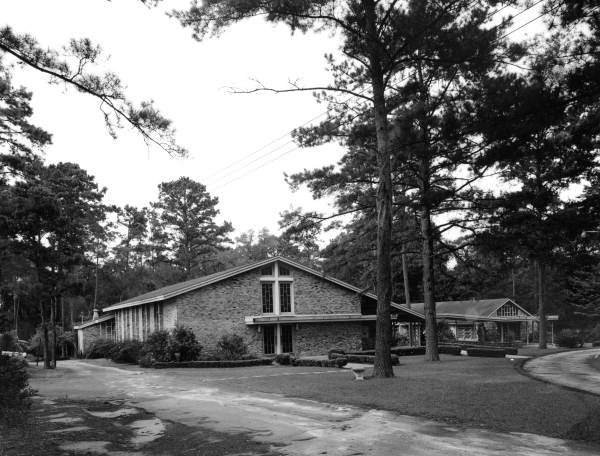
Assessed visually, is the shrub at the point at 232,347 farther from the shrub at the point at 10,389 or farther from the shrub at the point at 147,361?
the shrub at the point at 10,389

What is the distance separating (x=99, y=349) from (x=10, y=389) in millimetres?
34251

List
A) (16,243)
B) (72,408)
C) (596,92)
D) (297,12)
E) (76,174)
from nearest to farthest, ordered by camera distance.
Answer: (596,92)
(72,408)
(297,12)
(16,243)
(76,174)

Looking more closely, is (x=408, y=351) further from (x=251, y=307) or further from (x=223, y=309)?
(x=223, y=309)

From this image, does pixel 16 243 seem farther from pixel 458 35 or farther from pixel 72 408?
pixel 458 35

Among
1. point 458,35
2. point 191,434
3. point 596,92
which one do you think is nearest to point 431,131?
point 458,35

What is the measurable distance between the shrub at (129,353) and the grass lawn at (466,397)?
13.6 meters

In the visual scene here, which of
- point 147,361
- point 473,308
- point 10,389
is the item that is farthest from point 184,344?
point 473,308

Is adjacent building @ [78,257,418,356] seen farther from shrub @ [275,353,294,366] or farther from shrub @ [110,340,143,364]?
shrub @ [275,353,294,366]

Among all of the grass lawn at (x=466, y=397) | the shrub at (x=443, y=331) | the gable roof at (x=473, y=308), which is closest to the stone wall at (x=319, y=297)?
the grass lawn at (x=466, y=397)

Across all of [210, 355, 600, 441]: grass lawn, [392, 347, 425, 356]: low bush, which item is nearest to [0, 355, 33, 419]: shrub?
[210, 355, 600, 441]: grass lawn

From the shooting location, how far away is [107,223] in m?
61.1

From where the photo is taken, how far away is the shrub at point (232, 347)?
28891mm

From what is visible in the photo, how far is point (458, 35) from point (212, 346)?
21060mm

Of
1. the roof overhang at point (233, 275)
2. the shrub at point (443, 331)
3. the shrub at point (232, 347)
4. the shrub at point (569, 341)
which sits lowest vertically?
the shrub at point (569, 341)
